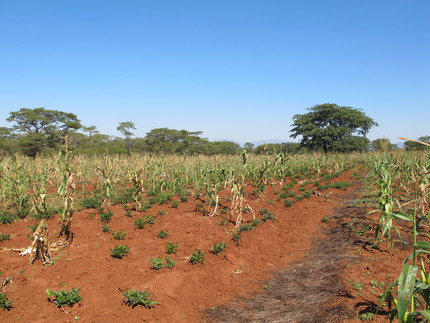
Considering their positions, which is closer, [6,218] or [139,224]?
[6,218]

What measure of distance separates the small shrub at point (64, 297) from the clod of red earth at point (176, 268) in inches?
3.4

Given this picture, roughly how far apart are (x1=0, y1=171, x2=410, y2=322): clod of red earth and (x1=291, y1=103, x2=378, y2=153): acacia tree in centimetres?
2745

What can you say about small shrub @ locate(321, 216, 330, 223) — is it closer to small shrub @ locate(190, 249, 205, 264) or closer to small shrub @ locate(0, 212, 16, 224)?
small shrub @ locate(190, 249, 205, 264)

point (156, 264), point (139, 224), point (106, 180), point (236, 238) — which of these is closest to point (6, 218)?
point (106, 180)

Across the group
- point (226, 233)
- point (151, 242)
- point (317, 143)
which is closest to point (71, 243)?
point (151, 242)

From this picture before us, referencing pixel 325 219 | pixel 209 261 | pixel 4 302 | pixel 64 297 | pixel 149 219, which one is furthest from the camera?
pixel 325 219

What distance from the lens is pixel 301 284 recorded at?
4875 mm

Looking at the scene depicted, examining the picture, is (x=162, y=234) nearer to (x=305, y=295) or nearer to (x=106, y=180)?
(x=106, y=180)

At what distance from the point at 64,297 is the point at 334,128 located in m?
34.9

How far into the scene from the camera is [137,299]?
3.85 metres

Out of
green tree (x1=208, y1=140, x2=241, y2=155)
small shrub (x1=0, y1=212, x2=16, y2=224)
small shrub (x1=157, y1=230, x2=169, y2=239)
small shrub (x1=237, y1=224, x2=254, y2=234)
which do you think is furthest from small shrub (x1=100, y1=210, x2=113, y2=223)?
green tree (x1=208, y1=140, x2=241, y2=155)

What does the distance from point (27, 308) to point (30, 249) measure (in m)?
1.86

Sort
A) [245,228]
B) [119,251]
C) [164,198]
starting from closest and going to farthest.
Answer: [119,251] → [245,228] → [164,198]

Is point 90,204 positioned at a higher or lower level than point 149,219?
higher
